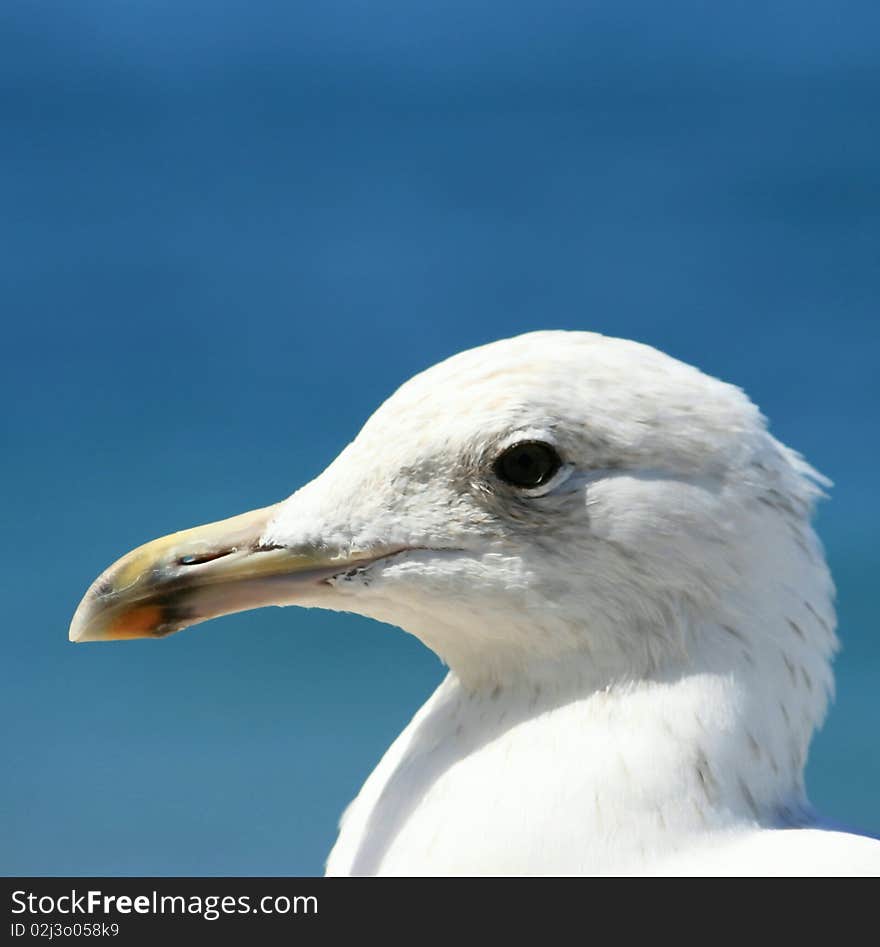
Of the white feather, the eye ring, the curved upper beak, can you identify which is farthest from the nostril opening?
the eye ring

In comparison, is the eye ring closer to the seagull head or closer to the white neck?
the seagull head

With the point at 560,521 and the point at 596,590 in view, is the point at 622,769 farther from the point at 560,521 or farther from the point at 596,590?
the point at 560,521

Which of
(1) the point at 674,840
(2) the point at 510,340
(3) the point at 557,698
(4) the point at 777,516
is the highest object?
(2) the point at 510,340

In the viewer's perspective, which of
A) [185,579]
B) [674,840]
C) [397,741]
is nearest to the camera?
[674,840]

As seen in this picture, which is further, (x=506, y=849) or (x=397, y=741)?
(x=397, y=741)

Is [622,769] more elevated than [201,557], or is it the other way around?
[201,557]

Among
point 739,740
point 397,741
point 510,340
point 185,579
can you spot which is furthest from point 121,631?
point 739,740

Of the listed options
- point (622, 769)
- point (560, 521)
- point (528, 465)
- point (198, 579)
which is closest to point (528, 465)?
point (528, 465)

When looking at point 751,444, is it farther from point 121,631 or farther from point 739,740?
point 121,631
